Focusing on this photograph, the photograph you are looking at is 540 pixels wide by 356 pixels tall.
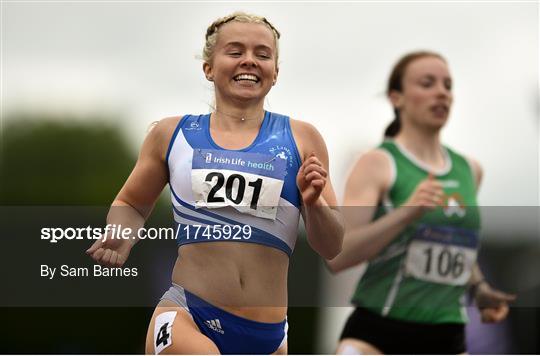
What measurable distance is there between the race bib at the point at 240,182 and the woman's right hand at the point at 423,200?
5.40 ft

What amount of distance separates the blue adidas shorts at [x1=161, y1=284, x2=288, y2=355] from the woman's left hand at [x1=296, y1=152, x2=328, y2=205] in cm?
71

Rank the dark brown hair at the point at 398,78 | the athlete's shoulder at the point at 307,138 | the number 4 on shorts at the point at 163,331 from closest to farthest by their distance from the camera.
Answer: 1. the number 4 on shorts at the point at 163,331
2. the athlete's shoulder at the point at 307,138
3. the dark brown hair at the point at 398,78

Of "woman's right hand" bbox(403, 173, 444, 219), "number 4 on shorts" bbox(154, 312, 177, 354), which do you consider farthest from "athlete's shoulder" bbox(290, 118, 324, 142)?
"woman's right hand" bbox(403, 173, 444, 219)

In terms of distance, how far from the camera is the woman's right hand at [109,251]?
16.1ft

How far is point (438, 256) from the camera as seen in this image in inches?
253

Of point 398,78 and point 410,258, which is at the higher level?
point 398,78

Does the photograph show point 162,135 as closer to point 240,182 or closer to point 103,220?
point 240,182

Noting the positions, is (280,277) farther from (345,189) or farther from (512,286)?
(512,286)

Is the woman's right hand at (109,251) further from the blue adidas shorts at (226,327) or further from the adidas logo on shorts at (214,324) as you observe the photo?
the adidas logo on shorts at (214,324)

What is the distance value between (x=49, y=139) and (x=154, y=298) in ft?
70.2

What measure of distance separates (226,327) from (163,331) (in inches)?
11.9

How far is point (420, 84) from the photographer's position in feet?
22.7

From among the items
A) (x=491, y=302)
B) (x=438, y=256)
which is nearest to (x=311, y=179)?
(x=438, y=256)

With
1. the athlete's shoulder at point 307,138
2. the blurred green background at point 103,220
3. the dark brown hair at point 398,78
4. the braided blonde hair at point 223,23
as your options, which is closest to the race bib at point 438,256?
the blurred green background at point 103,220
